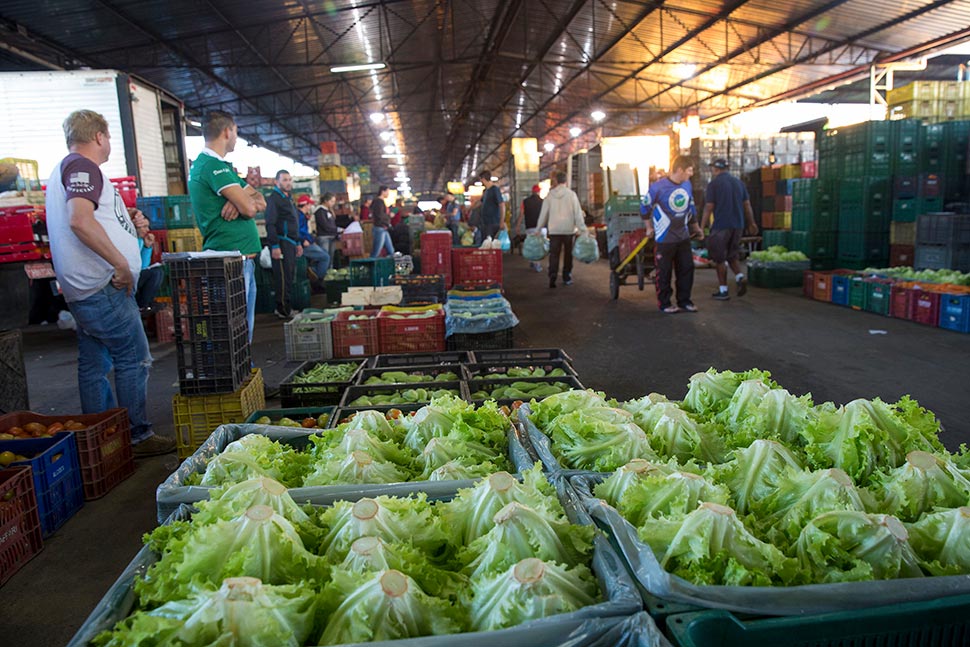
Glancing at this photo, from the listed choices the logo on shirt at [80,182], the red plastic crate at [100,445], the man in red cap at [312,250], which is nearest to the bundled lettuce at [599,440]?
the red plastic crate at [100,445]

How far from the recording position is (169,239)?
905cm

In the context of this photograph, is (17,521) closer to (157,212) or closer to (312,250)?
(157,212)

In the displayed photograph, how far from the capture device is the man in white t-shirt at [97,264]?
401 centimetres

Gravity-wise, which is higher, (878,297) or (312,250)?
(312,250)

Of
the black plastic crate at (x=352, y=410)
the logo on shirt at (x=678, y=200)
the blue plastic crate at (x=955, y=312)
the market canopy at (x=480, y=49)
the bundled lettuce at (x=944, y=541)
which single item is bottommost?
the blue plastic crate at (x=955, y=312)

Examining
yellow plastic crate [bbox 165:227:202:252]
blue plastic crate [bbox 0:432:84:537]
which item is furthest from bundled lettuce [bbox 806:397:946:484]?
yellow plastic crate [bbox 165:227:202:252]

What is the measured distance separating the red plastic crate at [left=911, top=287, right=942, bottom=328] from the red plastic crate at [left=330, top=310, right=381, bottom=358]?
6920mm

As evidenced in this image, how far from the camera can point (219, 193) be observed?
482 cm

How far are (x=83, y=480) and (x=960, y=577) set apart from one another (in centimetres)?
438

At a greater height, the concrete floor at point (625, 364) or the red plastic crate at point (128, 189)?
the red plastic crate at point (128, 189)

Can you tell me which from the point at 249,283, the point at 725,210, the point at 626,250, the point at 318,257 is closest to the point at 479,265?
the point at 626,250

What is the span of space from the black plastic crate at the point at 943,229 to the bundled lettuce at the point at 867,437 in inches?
345

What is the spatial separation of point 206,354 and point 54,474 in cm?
111

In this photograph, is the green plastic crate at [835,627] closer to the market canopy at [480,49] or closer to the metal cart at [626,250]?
the metal cart at [626,250]
